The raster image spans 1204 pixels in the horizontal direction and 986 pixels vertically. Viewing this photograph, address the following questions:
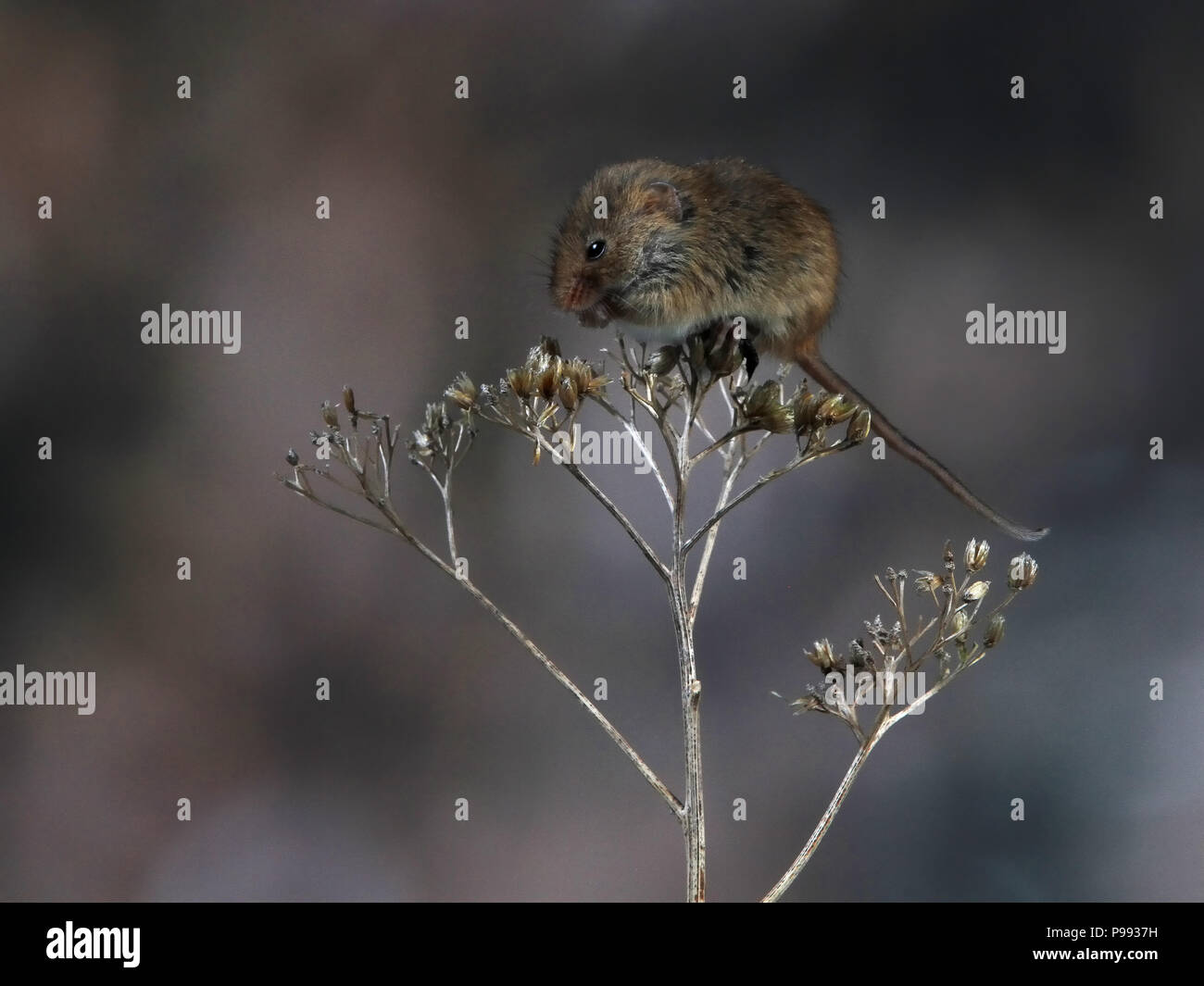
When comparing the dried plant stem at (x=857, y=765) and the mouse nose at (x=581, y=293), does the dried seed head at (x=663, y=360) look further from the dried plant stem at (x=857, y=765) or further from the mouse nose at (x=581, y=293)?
the dried plant stem at (x=857, y=765)

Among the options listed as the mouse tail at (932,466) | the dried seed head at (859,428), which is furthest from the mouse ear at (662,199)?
the dried seed head at (859,428)

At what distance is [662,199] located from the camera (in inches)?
73.6

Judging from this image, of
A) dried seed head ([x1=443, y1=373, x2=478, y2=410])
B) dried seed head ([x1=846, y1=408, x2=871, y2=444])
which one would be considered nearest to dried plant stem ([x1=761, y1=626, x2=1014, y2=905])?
dried seed head ([x1=846, y1=408, x2=871, y2=444])

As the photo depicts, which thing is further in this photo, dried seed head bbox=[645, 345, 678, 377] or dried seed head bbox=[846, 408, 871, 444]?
dried seed head bbox=[645, 345, 678, 377]

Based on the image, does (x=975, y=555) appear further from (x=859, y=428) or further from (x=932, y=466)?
(x=932, y=466)

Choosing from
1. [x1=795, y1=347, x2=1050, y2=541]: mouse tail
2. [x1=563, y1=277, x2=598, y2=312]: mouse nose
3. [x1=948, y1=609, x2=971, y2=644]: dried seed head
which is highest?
[x1=563, y1=277, x2=598, y2=312]: mouse nose

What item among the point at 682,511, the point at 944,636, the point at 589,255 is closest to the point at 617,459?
the point at 589,255

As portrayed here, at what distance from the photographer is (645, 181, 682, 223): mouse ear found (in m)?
1.87

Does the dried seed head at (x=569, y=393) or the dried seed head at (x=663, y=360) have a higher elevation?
the dried seed head at (x=663, y=360)

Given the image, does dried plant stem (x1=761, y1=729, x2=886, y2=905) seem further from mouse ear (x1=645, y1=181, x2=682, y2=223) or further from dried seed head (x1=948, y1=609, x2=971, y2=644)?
mouse ear (x1=645, y1=181, x2=682, y2=223)

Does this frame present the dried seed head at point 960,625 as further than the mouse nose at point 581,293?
No

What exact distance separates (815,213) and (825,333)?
0.24 metres


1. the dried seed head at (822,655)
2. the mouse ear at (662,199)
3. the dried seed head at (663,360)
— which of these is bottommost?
the dried seed head at (822,655)

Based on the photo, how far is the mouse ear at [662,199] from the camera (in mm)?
1866
